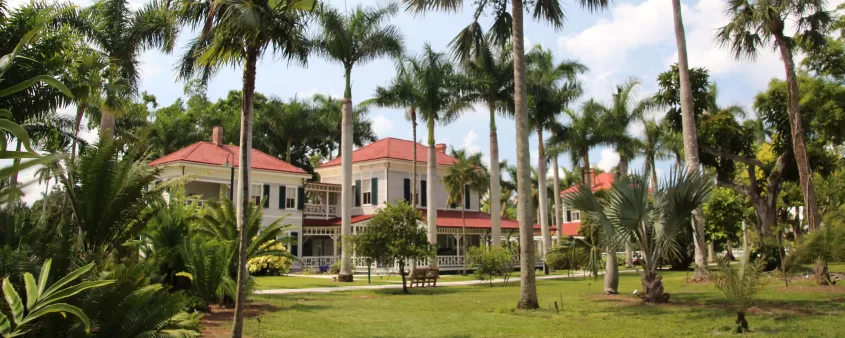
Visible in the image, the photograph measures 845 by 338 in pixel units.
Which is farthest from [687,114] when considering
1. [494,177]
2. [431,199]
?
[431,199]

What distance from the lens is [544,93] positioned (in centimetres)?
3334

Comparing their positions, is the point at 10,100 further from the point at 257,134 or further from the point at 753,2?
the point at 257,134

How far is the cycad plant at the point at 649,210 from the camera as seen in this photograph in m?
14.0

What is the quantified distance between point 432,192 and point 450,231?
7.66m

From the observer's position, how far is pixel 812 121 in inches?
1005

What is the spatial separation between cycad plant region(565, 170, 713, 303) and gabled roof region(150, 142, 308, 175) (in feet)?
78.8

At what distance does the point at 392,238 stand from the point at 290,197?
20.1 metres

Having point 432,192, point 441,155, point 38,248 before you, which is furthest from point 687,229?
point 441,155

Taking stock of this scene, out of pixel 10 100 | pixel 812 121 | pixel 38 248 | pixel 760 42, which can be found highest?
pixel 760 42

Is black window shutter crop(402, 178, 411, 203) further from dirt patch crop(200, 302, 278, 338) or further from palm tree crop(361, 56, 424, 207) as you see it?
dirt patch crop(200, 302, 278, 338)

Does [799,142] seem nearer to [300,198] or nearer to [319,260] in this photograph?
[319,260]

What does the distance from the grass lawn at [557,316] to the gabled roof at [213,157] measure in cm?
1939

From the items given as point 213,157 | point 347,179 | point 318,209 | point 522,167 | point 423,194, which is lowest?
point 522,167

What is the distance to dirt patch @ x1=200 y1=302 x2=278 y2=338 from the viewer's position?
11086mm
